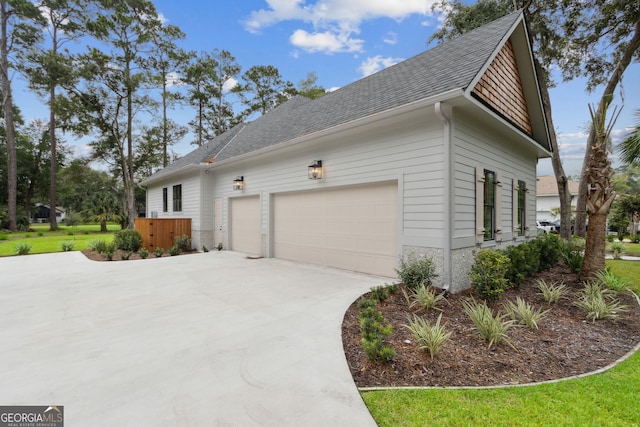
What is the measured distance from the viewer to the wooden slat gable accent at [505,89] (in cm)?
559

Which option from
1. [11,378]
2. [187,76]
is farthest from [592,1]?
[187,76]

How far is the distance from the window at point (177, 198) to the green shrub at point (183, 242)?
2.18 meters

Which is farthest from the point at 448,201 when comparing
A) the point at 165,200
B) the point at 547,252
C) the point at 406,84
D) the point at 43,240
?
the point at 43,240

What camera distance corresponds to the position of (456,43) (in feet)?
23.0

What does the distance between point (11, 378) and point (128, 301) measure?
2.23m

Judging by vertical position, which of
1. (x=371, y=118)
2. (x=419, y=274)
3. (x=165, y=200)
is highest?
(x=371, y=118)

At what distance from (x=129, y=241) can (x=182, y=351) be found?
952 centimetres

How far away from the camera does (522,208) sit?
8562 mm

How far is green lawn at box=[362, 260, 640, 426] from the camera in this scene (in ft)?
6.55

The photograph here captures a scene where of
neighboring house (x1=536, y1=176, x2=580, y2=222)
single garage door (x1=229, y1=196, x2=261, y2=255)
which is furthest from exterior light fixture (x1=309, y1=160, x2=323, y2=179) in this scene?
neighboring house (x1=536, y1=176, x2=580, y2=222)

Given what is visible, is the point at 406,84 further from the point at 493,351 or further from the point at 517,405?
the point at 517,405

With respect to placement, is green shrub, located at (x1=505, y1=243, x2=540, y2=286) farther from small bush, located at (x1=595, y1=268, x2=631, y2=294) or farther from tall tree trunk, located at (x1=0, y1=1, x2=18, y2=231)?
tall tree trunk, located at (x1=0, y1=1, x2=18, y2=231)

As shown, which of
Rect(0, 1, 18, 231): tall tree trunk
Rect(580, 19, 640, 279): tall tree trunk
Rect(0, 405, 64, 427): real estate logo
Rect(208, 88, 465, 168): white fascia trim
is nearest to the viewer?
Rect(0, 405, 64, 427): real estate logo

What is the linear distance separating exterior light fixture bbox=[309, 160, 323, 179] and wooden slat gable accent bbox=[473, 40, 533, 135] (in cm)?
365
